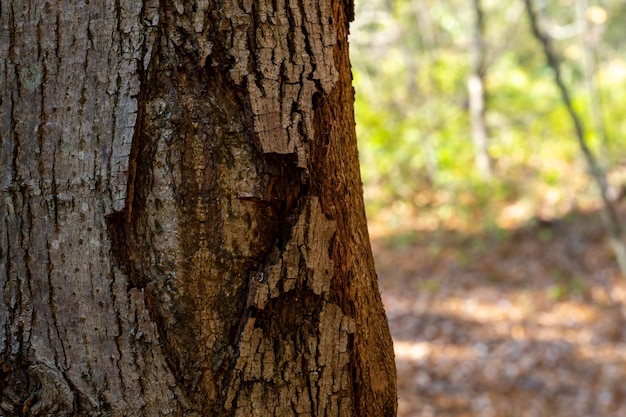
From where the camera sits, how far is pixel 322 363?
41.5 inches

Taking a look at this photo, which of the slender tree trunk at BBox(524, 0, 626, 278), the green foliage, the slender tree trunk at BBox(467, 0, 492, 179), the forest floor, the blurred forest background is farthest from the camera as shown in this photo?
the slender tree trunk at BBox(467, 0, 492, 179)

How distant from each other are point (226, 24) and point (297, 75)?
135 millimetres

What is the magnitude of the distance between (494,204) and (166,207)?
401 inches

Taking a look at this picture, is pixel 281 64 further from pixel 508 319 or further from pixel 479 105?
pixel 479 105

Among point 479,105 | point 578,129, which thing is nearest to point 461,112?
point 479,105

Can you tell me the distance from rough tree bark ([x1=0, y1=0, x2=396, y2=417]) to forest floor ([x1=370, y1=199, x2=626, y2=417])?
436cm

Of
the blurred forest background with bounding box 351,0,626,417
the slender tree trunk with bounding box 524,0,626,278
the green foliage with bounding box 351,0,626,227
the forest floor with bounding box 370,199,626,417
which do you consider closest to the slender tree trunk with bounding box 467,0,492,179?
the blurred forest background with bounding box 351,0,626,417

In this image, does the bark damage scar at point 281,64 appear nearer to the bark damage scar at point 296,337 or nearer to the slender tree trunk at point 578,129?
the bark damage scar at point 296,337

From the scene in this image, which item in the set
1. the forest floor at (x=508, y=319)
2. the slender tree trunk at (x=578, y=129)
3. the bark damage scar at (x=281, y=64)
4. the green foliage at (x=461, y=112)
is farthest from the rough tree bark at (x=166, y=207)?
the green foliage at (x=461, y=112)

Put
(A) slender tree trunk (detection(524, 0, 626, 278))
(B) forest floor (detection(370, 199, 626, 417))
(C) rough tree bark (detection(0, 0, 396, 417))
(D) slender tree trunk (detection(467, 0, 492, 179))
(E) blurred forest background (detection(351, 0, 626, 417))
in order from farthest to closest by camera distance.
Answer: (D) slender tree trunk (detection(467, 0, 492, 179)) < (E) blurred forest background (detection(351, 0, 626, 417)) < (B) forest floor (detection(370, 199, 626, 417)) < (A) slender tree trunk (detection(524, 0, 626, 278)) < (C) rough tree bark (detection(0, 0, 396, 417))

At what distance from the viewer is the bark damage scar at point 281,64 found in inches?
38.4

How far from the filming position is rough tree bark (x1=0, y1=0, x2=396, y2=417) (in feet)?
3.16

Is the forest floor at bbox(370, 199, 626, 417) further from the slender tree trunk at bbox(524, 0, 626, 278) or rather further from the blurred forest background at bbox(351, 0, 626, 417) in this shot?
the slender tree trunk at bbox(524, 0, 626, 278)

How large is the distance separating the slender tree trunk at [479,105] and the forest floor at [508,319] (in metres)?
2.19
